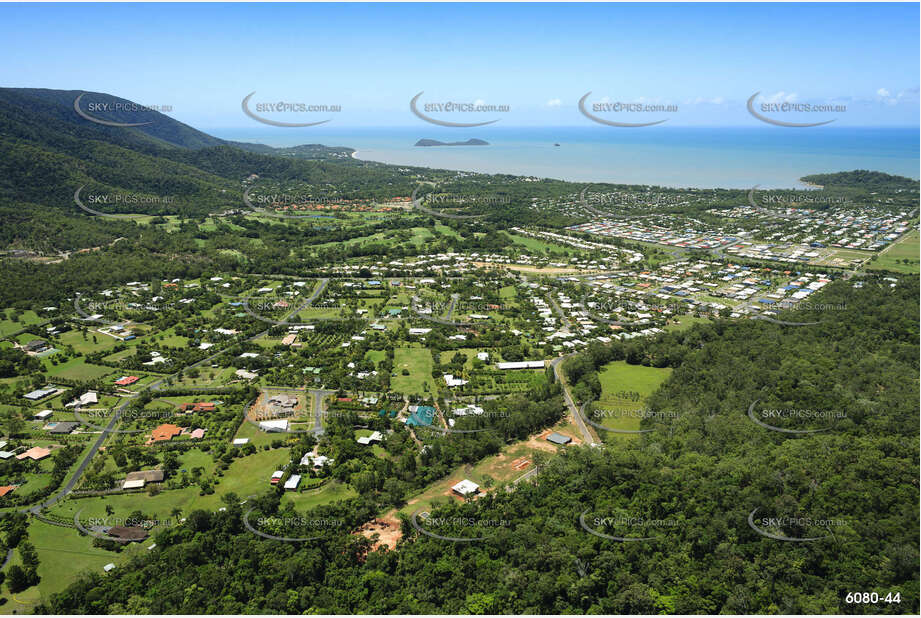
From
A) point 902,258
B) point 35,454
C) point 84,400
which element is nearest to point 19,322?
point 84,400

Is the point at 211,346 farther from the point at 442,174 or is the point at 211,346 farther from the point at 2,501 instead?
the point at 442,174

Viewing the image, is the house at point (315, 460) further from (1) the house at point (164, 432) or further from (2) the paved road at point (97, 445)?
(1) the house at point (164, 432)

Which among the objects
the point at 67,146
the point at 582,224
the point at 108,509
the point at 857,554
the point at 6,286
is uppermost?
the point at 67,146

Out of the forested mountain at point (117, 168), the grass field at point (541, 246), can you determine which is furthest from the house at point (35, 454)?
the forested mountain at point (117, 168)

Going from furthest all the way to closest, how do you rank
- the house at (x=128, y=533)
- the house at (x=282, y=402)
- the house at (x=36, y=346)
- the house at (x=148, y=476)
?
1. the house at (x=36, y=346)
2. the house at (x=282, y=402)
3. the house at (x=148, y=476)
4. the house at (x=128, y=533)

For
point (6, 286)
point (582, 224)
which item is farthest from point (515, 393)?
point (582, 224)

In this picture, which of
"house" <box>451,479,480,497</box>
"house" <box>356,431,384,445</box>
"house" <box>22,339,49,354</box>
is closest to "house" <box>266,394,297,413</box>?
"house" <box>356,431,384,445</box>
